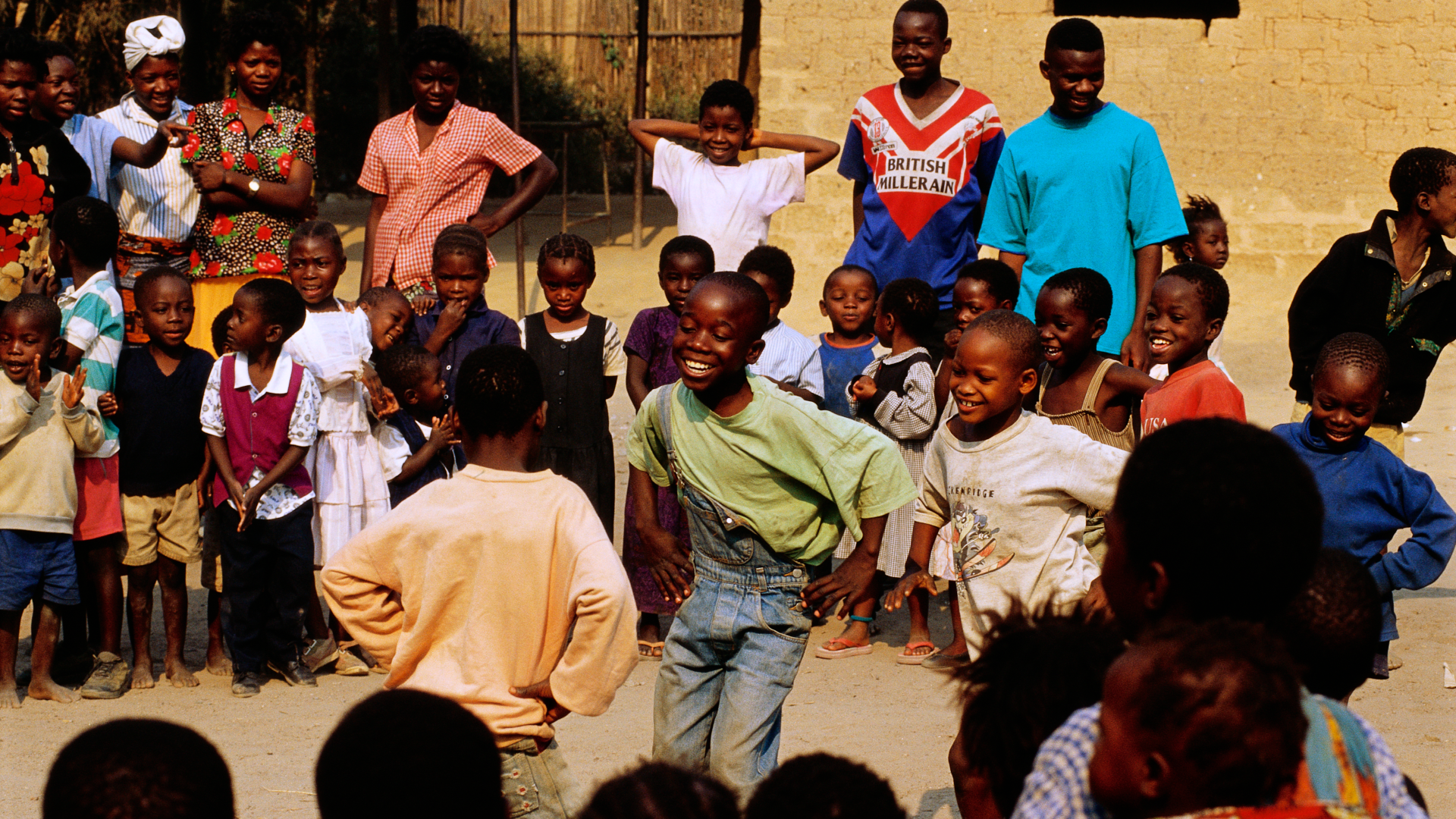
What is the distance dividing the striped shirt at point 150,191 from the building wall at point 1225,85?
562 centimetres

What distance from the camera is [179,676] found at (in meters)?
4.96

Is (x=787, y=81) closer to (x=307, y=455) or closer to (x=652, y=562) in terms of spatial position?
(x=307, y=455)

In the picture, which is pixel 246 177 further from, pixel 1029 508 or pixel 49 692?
pixel 1029 508

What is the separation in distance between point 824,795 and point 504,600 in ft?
4.00

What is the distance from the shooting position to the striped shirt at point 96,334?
481 centimetres

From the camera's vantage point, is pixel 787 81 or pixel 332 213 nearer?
pixel 787 81

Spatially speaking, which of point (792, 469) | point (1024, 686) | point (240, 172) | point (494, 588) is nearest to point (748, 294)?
point (792, 469)

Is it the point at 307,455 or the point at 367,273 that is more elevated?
the point at 367,273

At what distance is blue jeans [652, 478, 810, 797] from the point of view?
132 inches

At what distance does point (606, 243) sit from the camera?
1397 centimetres

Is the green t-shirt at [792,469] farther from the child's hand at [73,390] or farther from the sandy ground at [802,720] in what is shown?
the child's hand at [73,390]

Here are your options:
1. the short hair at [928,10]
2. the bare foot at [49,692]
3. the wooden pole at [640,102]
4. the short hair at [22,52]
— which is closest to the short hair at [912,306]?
the short hair at [928,10]

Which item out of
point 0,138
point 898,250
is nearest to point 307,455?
point 0,138

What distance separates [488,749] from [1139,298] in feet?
13.2
